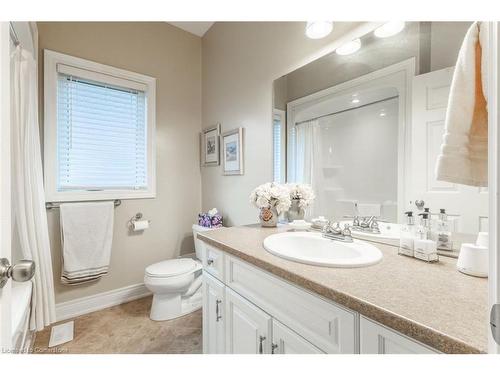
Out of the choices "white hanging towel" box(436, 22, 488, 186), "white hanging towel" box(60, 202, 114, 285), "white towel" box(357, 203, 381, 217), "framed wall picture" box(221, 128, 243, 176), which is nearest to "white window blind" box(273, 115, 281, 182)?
"framed wall picture" box(221, 128, 243, 176)

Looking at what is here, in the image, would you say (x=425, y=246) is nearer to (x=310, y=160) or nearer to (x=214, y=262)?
(x=310, y=160)

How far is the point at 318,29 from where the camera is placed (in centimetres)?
139

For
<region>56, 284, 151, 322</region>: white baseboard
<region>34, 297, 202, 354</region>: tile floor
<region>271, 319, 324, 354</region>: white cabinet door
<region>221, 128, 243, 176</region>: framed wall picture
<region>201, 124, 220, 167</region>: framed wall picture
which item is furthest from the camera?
<region>201, 124, 220, 167</region>: framed wall picture

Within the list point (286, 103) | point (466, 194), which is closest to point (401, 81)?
point (466, 194)

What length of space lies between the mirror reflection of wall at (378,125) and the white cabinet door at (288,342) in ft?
2.26

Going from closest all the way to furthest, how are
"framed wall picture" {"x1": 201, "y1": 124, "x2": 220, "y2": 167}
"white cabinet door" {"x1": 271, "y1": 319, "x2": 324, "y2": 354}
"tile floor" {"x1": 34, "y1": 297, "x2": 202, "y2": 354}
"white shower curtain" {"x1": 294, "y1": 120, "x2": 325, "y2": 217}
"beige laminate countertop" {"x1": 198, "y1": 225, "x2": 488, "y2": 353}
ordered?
1. "beige laminate countertop" {"x1": 198, "y1": 225, "x2": 488, "y2": 353}
2. "white cabinet door" {"x1": 271, "y1": 319, "x2": 324, "y2": 354}
3. "white shower curtain" {"x1": 294, "y1": 120, "x2": 325, "y2": 217}
4. "tile floor" {"x1": 34, "y1": 297, "x2": 202, "y2": 354}
5. "framed wall picture" {"x1": 201, "y1": 124, "x2": 220, "y2": 167}

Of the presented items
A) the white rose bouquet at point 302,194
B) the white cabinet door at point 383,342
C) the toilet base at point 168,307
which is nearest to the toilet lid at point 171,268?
the toilet base at point 168,307

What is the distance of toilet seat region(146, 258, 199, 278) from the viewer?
5.92 ft

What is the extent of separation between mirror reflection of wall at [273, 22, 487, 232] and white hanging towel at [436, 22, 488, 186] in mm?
248

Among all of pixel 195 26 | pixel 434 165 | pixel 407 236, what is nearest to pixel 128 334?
pixel 407 236

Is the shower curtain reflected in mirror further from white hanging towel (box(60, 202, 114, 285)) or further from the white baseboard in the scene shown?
the white baseboard

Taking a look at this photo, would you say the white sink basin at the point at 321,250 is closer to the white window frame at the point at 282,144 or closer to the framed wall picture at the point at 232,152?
the white window frame at the point at 282,144

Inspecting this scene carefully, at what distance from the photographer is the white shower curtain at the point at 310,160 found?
1.44m
